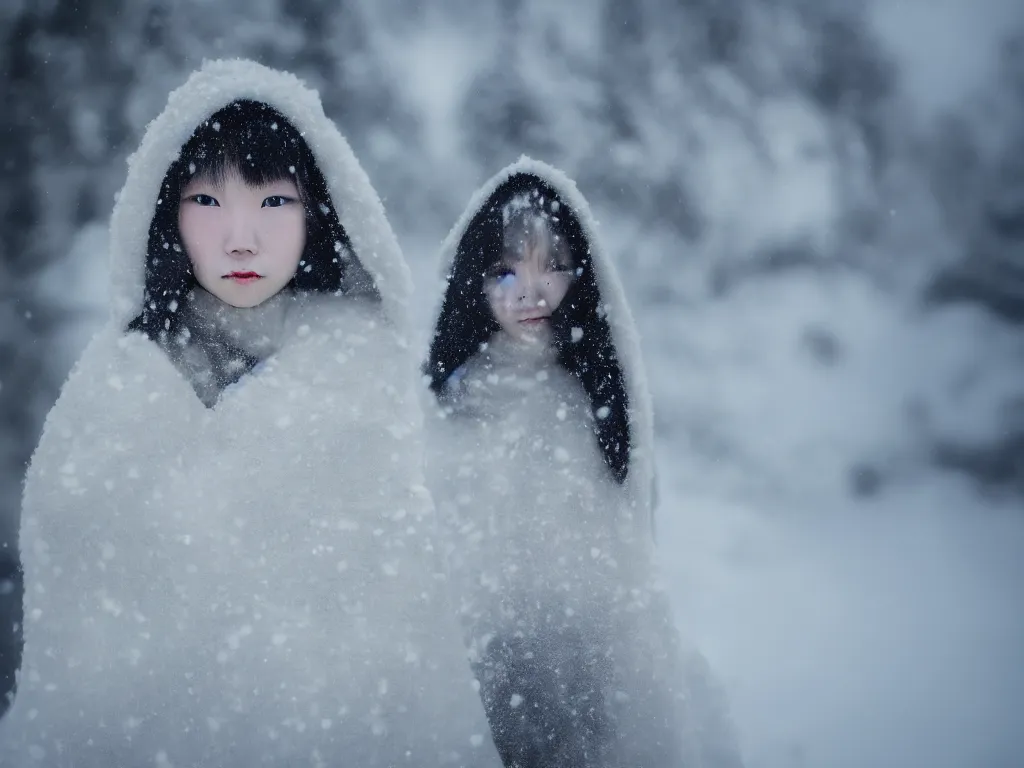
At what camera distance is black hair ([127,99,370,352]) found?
108 centimetres

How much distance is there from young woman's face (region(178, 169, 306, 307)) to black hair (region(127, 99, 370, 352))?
0.02 metres

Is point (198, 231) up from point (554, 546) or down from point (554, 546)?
up

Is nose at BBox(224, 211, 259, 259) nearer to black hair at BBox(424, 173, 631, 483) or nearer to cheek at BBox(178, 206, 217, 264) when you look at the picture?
cheek at BBox(178, 206, 217, 264)

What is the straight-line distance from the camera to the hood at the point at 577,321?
4.91 ft

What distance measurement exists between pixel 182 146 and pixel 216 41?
2.00 ft

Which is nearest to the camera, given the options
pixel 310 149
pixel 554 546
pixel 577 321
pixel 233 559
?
pixel 233 559

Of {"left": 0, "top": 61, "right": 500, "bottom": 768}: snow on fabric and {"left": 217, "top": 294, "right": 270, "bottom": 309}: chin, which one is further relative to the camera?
{"left": 217, "top": 294, "right": 270, "bottom": 309}: chin

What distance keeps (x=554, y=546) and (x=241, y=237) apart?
854 mm

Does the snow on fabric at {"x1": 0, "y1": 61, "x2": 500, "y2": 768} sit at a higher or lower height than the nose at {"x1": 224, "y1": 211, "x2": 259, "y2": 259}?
lower

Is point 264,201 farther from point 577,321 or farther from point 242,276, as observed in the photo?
point 577,321

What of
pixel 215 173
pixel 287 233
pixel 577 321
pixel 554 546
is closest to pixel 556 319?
pixel 577 321

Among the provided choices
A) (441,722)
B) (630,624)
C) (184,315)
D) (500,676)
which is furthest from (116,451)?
(630,624)

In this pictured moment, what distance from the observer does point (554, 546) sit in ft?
4.57

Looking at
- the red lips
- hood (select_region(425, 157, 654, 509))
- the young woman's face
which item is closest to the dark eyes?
the young woman's face
